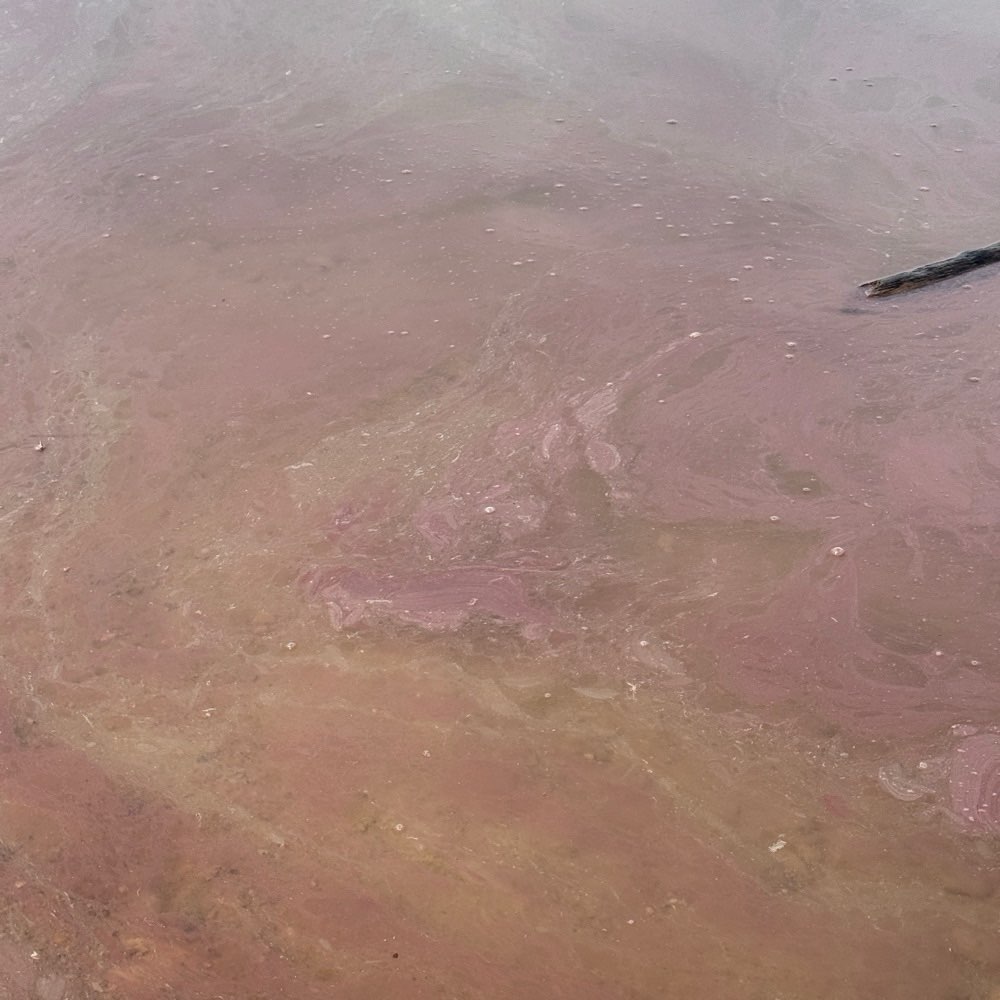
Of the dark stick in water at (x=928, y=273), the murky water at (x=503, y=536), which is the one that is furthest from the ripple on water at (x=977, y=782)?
the dark stick in water at (x=928, y=273)

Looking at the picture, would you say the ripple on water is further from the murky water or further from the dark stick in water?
the dark stick in water

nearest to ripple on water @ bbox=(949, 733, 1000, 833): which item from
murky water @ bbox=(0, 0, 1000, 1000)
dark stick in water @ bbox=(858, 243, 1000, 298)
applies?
murky water @ bbox=(0, 0, 1000, 1000)

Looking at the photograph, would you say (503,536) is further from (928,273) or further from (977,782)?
(928,273)

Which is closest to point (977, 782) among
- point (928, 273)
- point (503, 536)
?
point (503, 536)

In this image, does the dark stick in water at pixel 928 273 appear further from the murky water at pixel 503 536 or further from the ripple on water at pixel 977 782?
the ripple on water at pixel 977 782

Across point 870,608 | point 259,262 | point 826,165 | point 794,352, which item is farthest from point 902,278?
point 259,262

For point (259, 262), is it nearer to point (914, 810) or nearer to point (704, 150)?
point (704, 150)
